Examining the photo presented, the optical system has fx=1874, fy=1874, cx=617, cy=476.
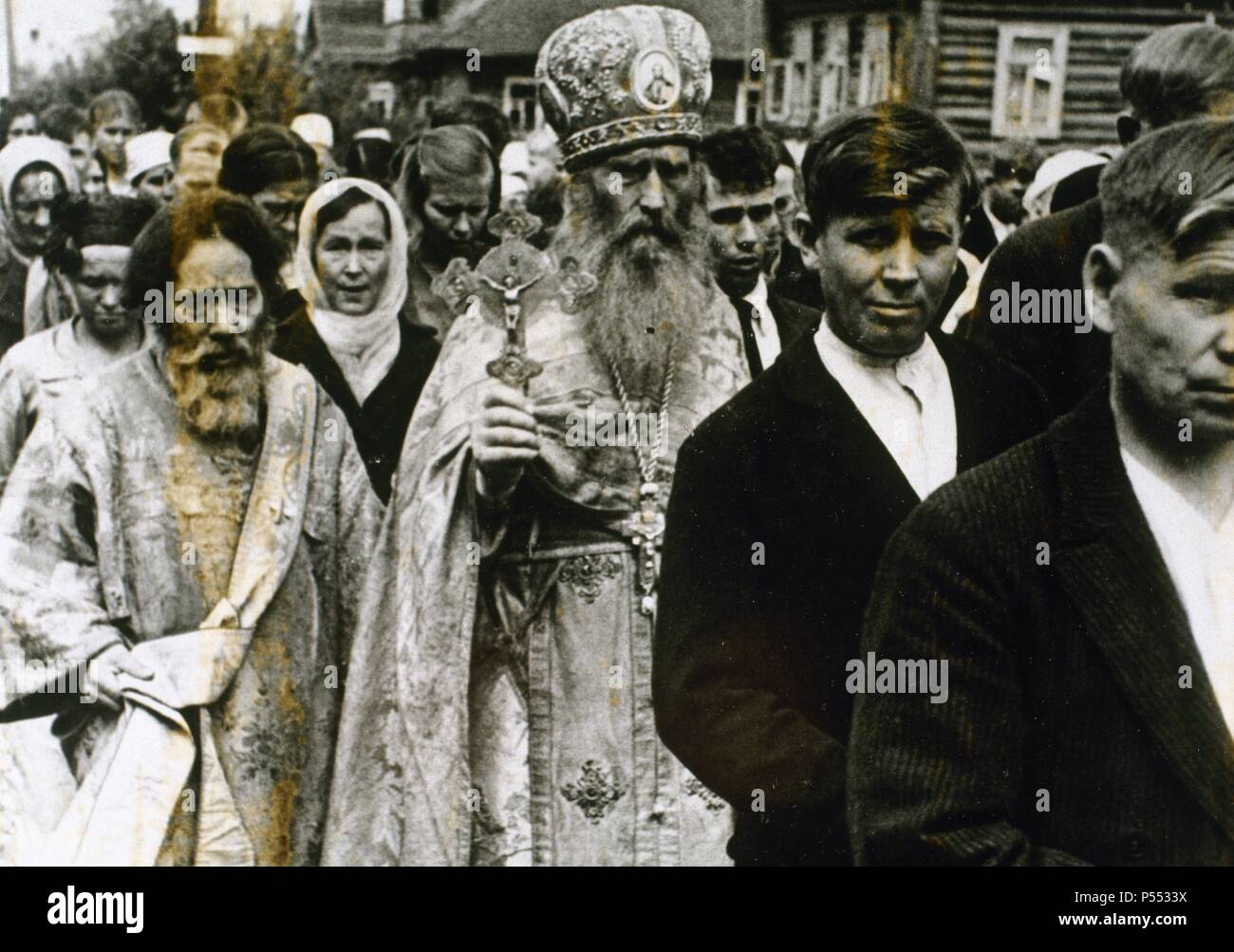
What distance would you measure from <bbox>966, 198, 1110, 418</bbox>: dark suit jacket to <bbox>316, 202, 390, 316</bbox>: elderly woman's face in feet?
6.13

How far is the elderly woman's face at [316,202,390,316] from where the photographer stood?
19.3 feet

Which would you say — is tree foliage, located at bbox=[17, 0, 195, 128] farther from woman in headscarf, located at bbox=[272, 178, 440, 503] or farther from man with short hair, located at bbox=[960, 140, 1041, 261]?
man with short hair, located at bbox=[960, 140, 1041, 261]

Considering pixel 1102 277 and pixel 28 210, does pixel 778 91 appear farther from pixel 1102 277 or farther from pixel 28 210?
pixel 28 210

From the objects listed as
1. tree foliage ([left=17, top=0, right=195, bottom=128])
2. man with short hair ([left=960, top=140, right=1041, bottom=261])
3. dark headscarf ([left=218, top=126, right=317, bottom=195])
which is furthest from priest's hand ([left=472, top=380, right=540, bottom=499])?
man with short hair ([left=960, top=140, right=1041, bottom=261])

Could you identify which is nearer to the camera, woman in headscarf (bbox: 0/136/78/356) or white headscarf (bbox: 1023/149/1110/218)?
white headscarf (bbox: 1023/149/1110/218)

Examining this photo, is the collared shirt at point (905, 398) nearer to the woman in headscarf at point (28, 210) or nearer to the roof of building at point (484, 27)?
the roof of building at point (484, 27)

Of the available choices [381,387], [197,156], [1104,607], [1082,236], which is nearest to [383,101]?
[197,156]

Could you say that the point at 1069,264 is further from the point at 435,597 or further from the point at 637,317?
the point at 435,597

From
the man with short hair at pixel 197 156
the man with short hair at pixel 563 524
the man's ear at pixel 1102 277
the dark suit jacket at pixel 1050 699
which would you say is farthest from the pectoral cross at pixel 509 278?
the man's ear at pixel 1102 277

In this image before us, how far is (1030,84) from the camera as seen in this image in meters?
5.95

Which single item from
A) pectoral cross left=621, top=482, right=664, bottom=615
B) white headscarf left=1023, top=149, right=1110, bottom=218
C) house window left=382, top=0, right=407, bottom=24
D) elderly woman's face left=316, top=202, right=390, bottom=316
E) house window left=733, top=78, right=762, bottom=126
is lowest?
pectoral cross left=621, top=482, right=664, bottom=615

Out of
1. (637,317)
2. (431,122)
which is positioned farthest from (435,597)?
(431,122)

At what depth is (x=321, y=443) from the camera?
19.5ft
